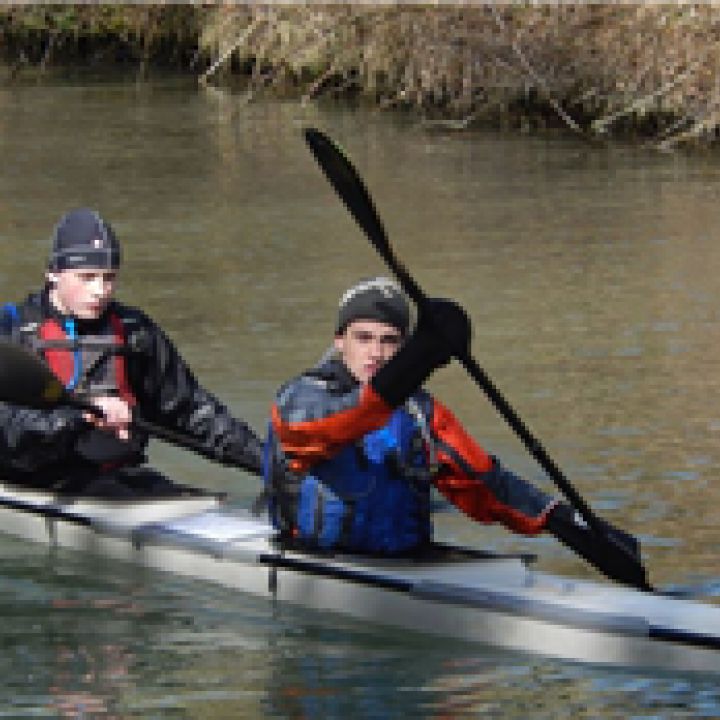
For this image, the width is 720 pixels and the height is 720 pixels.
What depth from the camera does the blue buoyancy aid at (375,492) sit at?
290 inches

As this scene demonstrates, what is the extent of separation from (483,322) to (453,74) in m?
7.58

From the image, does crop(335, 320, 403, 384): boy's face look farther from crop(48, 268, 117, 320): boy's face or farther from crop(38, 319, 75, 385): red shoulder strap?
crop(38, 319, 75, 385): red shoulder strap

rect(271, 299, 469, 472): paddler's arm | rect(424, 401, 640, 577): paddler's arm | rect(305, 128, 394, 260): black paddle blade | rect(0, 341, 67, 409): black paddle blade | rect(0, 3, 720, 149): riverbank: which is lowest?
rect(424, 401, 640, 577): paddler's arm

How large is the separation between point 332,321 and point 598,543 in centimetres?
586

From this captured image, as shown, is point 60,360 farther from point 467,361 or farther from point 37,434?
point 467,361

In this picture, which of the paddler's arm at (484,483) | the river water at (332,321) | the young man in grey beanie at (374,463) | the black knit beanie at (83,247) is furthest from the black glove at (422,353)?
the black knit beanie at (83,247)

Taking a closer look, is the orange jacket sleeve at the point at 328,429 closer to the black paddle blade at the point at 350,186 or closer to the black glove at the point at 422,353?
the black glove at the point at 422,353

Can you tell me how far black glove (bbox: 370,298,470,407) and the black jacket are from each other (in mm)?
2621

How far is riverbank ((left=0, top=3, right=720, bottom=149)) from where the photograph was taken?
18.4 m

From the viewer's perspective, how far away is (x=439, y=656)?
742cm

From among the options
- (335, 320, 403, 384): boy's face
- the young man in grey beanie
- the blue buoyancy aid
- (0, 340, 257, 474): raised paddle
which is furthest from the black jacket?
(335, 320, 403, 384): boy's face

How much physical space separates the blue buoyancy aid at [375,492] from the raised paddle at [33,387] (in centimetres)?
133

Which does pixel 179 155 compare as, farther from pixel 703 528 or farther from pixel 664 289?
pixel 703 528

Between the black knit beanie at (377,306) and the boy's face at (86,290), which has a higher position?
the black knit beanie at (377,306)
